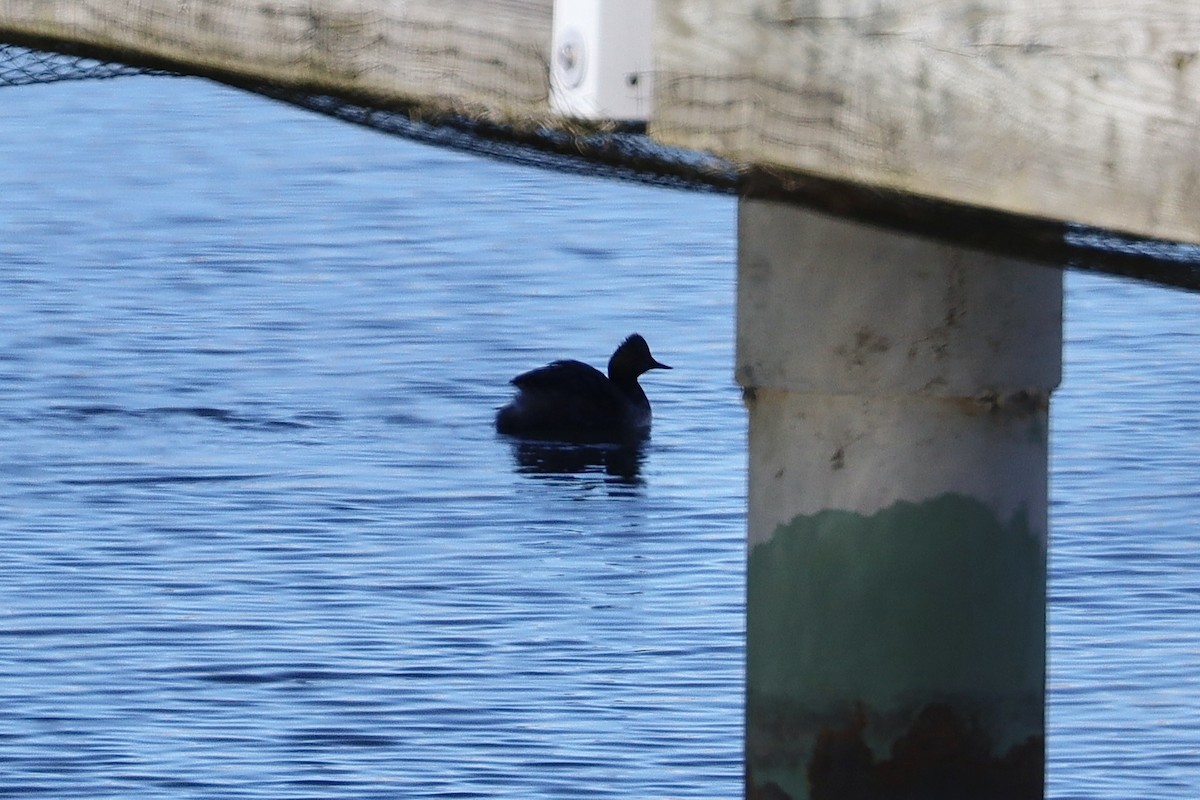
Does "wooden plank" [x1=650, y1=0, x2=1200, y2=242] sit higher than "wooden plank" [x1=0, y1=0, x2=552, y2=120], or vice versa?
"wooden plank" [x1=0, y1=0, x2=552, y2=120]

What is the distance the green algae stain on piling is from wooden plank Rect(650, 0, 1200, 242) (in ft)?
5.40

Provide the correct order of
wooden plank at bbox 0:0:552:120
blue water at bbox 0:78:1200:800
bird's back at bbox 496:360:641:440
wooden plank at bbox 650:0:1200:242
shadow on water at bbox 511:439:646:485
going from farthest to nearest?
bird's back at bbox 496:360:641:440
shadow on water at bbox 511:439:646:485
blue water at bbox 0:78:1200:800
wooden plank at bbox 0:0:552:120
wooden plank at bbox 650:0:1200:242

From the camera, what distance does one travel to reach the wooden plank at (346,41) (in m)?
3.25

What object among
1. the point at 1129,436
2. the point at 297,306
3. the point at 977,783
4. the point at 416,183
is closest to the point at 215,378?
the point at 297,306

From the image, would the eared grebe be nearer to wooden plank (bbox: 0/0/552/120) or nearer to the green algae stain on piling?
the green algae stain on piling

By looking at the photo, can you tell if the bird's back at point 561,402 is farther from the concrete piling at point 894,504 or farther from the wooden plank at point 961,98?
the wooden plank at point 961,98

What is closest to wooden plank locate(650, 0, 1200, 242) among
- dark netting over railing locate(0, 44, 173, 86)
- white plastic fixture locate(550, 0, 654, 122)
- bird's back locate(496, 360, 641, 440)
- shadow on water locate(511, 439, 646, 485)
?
white plastic fixture locate(550, 0, 654, 122)

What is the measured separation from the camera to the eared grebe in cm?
1220

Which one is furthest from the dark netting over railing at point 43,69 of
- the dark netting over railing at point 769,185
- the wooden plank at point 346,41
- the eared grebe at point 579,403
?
the eared grebe at point 579,403

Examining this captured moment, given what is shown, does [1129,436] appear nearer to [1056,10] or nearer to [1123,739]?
[1123,739]

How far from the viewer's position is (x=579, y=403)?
41.3 feet

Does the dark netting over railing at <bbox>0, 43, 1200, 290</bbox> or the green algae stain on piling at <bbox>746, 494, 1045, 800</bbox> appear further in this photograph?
Result: the green algae stain on piling at <bbox>746, 494, 1045, 800</bbox>

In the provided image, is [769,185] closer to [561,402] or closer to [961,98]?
[961,98]

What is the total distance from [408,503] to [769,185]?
7.36m
